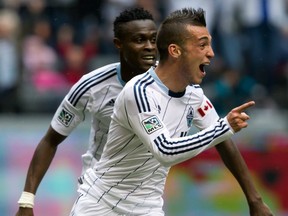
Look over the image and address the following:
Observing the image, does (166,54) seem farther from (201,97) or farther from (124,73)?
(124,73)

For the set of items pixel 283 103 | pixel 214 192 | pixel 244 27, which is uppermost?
pixel 244 27

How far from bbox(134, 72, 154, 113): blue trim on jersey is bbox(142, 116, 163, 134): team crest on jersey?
7 centimetres

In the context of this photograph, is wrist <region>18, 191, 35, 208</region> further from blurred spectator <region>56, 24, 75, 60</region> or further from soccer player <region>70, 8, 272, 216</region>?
Answer: blurred spectator <region>56, 24, 75, 60</region>

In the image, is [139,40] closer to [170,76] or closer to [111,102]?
[111,102]

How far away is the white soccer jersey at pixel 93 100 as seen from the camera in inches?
303

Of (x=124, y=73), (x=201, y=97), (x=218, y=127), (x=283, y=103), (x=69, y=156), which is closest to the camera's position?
(x=218, y=127)

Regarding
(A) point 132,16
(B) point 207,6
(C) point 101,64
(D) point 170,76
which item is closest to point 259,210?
(D) point 170,76

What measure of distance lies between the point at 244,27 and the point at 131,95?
645cm

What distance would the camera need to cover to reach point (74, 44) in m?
12.7

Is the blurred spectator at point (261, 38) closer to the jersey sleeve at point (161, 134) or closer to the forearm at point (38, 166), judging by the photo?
the forearm at point (38, 166)

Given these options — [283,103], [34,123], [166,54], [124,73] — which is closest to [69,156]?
[34,123]

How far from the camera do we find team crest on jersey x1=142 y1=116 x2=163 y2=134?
21.3ft

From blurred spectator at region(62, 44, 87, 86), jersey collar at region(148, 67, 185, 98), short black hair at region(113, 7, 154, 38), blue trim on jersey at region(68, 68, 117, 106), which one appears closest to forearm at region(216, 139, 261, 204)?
jersey collar at region(148, 67, 185, 98)

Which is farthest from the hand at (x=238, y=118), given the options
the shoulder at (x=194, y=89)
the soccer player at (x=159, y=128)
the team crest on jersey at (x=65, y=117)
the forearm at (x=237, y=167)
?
the team crest on jersey at (x=65, y=117)
